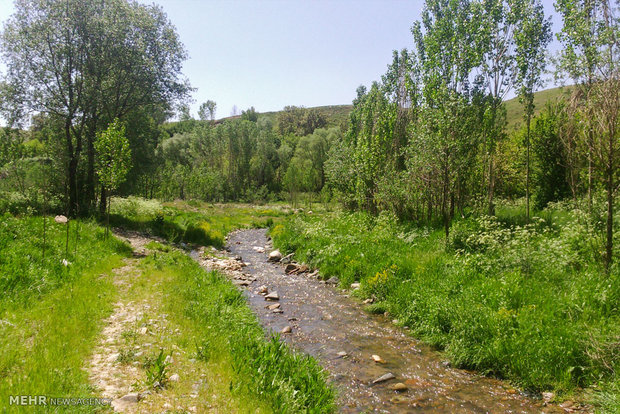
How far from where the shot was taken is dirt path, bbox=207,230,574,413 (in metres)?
6.36

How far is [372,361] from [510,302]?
3.78 m

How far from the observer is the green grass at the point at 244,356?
554cm

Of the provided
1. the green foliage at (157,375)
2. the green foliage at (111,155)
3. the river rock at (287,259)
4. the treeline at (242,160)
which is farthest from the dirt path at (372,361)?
the treeline at (242,160)

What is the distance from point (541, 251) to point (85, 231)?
1790 centimetres

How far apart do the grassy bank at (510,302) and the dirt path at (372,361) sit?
1.86 ft

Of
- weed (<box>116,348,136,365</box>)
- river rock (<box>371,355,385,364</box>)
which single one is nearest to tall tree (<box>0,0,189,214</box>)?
weed (<box>116,348,136,365</box>)

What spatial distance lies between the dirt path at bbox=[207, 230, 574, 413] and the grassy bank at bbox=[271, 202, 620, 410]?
1.86 ft

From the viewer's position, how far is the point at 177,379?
5395 millimetres

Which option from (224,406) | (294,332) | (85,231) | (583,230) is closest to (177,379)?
(224,406)

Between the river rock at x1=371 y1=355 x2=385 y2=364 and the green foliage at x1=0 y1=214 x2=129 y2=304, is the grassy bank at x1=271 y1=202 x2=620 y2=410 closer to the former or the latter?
the river rock at x1=371 y1=355 x2=385 y2=364

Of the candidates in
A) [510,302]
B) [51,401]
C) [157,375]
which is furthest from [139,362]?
[510,302]

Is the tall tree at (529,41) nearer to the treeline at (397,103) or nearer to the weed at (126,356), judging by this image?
the treeline at (397,103)

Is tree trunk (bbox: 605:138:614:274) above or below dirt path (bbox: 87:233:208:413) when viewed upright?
above

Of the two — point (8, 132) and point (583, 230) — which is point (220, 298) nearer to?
point (583, 230)
